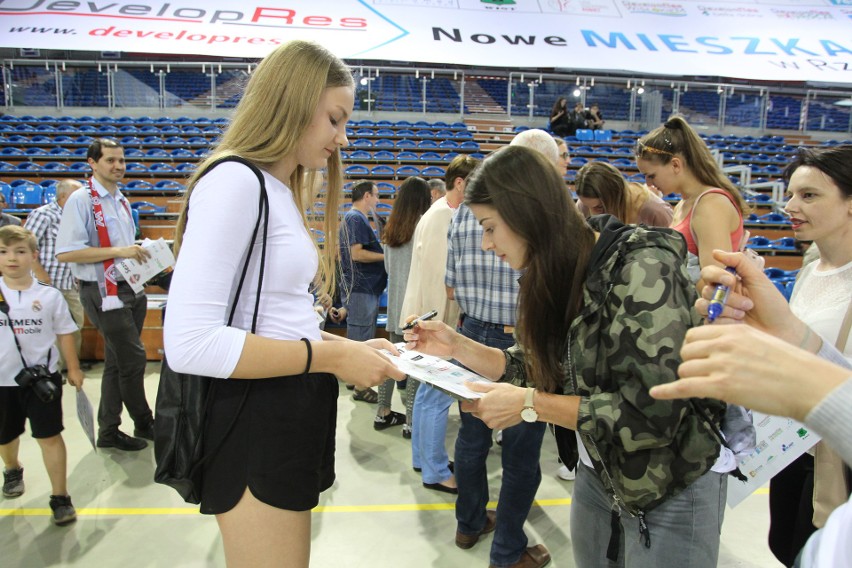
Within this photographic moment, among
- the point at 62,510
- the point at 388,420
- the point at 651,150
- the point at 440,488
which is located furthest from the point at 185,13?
the point at 651,150

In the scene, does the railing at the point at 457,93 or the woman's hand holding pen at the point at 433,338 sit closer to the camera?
the woman's hand holding pen at the point at 433,338

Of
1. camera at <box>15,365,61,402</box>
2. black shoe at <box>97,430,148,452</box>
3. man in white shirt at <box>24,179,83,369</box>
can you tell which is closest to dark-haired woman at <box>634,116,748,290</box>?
camera at <box>15,365,61,402</box>

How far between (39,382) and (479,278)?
214 cm

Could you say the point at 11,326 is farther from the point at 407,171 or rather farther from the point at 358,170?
the point at 407,171

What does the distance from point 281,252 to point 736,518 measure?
296 centimetres

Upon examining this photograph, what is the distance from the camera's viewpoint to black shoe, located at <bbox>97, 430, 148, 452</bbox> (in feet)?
11.4

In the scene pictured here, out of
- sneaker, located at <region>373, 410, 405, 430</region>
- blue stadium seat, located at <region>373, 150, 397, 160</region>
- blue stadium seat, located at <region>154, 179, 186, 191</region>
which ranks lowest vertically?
sneaker, located at <region>373, 410, 405, 430</region>

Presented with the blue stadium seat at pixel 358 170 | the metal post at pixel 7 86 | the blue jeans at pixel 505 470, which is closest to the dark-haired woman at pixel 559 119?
the blue stadium seat at pixel 358 170

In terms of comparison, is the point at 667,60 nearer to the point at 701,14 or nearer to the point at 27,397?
the point at 701,14

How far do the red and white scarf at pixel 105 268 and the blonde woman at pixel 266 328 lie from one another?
8.17 ft

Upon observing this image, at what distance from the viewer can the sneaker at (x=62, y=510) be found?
2.71 metres

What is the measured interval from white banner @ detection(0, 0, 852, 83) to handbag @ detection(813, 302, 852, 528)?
9367 mm

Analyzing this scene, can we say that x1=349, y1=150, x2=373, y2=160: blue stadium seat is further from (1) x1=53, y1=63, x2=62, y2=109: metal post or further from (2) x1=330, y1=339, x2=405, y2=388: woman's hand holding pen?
(2) x1=330, y1=339, x2=405, y2=388: woman's hand holding pen

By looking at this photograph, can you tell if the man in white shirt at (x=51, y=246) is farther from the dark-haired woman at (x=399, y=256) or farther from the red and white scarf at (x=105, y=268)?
the dark-haired woman at (x=399, y=256)
